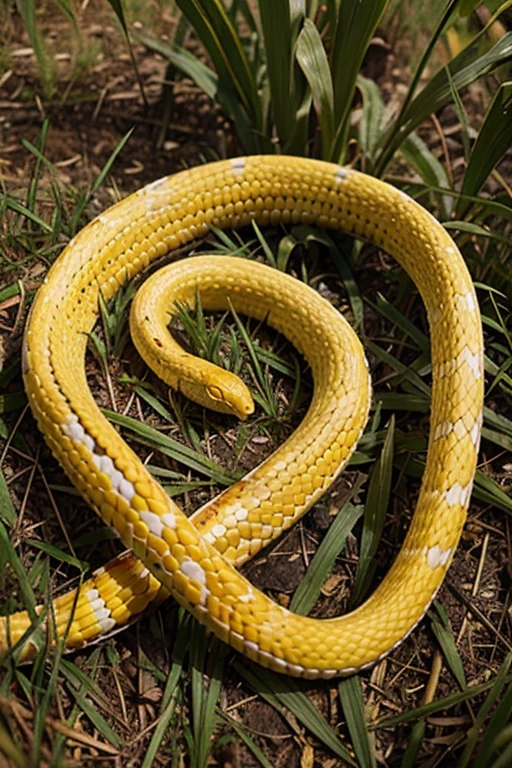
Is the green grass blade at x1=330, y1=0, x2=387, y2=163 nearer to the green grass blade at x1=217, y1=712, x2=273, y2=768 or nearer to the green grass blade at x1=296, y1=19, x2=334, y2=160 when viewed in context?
the green grass blade at x1=296, y1=19, x2=334, y2=160

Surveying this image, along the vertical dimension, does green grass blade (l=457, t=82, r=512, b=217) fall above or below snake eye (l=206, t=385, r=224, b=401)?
above

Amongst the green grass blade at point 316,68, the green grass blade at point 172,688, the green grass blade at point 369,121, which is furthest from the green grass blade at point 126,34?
the green grass blade at point 172,688

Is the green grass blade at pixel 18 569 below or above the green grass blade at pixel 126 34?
below

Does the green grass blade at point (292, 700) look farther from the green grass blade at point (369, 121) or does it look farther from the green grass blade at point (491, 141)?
the green grass blade at point (369, 121)

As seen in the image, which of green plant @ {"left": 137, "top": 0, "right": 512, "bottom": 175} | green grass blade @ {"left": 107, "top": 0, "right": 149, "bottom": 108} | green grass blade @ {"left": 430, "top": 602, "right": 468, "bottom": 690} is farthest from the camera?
green grass blade @ {"left": 107, "top": 0, "right": 149, "bottom": 108}

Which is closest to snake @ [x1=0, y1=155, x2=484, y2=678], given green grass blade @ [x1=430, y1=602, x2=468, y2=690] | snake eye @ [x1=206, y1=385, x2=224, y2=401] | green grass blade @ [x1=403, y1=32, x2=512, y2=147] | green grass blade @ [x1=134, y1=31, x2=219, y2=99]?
snake eye @ [x1=206, y1=385, x2=224, y2=401]

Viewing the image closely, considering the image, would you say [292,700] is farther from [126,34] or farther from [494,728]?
[126,34]

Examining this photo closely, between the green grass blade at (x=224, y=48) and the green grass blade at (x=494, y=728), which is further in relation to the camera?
the green grass blade at (x=224, y=48)

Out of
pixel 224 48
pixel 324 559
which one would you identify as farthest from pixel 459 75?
pixel 324 559

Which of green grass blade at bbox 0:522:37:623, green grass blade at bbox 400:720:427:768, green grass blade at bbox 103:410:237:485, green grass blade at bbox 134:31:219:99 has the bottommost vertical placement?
green grass blade at bbox 400:720:427:768
